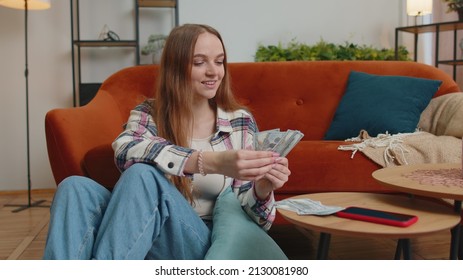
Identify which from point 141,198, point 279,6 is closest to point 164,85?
point 141,198

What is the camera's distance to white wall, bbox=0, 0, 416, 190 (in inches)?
136

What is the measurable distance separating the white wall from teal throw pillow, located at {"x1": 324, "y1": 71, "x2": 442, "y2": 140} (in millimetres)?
1684

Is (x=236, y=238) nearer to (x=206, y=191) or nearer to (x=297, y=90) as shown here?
(x=206, y=191)

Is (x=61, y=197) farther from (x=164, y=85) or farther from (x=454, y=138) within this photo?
(x=454, y=138)

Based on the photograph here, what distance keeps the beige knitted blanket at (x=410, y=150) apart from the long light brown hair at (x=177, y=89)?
84 centimetres

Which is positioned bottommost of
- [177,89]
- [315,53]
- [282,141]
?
[282,141]

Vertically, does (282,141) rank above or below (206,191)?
above

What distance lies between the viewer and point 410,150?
1.91 meters

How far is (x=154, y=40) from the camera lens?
11.3 ft

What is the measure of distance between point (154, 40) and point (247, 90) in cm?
130

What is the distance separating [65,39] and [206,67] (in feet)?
8.28

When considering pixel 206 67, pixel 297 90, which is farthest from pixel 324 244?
pixel 297 90

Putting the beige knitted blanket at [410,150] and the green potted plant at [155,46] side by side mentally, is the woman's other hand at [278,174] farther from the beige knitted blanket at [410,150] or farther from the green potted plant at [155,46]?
the green potted plant at [155,46]

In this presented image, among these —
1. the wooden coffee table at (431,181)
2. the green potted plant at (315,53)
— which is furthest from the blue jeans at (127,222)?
the green potted plant at (315,53)
